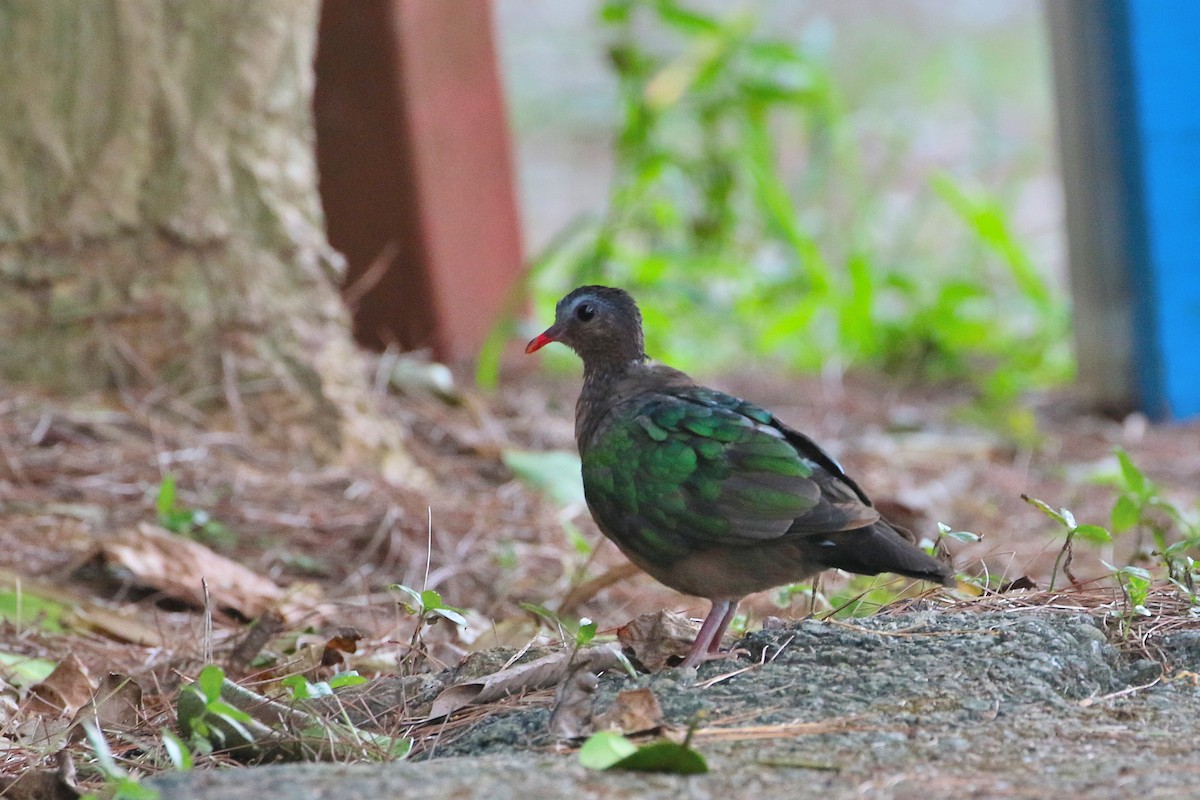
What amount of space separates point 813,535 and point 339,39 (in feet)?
14.2

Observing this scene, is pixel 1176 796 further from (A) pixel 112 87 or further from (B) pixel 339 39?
(B) pixel 339 39

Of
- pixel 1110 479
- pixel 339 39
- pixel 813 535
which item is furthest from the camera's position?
pixel 339 39

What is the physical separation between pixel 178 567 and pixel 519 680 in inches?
61.9

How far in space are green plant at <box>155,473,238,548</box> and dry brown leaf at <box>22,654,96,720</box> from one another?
3.70 feet

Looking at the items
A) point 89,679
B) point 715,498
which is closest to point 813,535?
point 715,498

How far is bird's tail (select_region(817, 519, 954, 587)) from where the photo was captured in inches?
104

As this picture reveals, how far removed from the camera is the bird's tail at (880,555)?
2.63m

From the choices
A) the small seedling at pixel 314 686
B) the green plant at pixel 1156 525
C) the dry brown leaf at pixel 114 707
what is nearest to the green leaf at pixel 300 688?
the small seedling at pixel 314 686

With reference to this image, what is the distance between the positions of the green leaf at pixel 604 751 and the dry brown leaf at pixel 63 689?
4.24 feet

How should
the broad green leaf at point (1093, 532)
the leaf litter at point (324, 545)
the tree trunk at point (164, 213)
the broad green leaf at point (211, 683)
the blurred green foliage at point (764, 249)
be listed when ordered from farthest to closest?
1. the blurred green foliage at point (764, 249)
2. the tree trunk at point (164, 213)
3. the leaf litter at point (324, 545)
4. the broad green leaf at point (1093, 532)
5. the broad green leaf at point (211, 683)

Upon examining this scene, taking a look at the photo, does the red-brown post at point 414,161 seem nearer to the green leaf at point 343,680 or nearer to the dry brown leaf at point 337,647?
the dry brown leaf at point 337,647

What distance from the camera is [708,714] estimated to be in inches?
88.7

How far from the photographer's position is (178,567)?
3.74 meters

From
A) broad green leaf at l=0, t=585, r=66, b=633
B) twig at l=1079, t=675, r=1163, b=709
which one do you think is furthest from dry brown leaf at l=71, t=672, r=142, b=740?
twig at l=1079, t=675, r=1163, b=709
